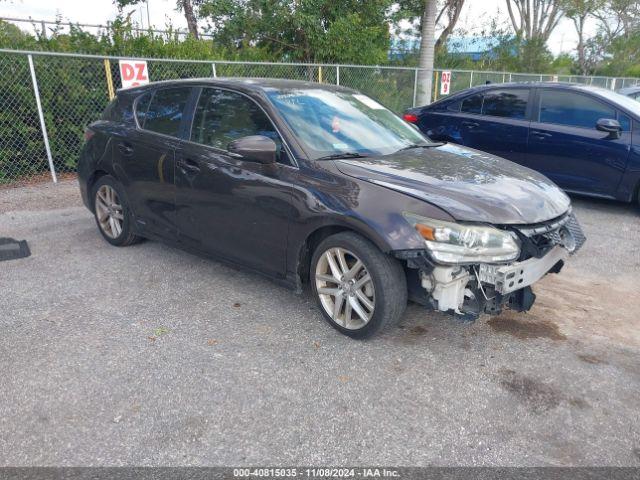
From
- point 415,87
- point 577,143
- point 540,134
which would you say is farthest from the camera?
point 415,87

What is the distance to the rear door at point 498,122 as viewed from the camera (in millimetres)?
7266

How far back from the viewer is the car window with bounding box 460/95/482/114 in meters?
7.75

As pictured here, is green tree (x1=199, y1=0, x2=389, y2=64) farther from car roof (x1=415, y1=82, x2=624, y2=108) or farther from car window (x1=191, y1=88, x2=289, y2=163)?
car window (x1=191, y1=88, x2=289, y2=163)

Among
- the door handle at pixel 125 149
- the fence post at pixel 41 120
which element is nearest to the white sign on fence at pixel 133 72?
the fence post at pixel 41 120

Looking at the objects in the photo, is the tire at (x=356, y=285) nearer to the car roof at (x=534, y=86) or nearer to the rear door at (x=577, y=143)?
the rear door at (x=577, y=143)

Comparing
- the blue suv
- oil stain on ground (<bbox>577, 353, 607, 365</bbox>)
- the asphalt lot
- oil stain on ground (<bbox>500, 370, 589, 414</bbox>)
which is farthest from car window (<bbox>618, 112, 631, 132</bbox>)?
oil stain on ground (<bbox>500, 370, 589, 414</bbox>)

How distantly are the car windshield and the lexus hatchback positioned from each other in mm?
14

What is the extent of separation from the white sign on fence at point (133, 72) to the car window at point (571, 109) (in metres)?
6.12

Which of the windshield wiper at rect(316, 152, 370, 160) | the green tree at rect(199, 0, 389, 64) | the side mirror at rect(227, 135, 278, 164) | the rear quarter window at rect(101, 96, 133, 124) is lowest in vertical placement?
the windshield wiper at rect(316, 152, 370, 160)

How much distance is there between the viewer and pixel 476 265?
3023 millimetres

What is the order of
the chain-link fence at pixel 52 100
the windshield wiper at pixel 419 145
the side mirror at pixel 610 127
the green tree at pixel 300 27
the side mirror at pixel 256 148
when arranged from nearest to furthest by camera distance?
the side mirror at pixel 256 148, the windshield wiper at pixel 419 145, the side mirror at pixel 610 127, the chain-link fence at pixel 52 100, the green tree at pixel 300 27

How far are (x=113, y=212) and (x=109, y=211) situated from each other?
69 mm

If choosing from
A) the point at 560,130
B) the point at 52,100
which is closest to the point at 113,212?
the point at 52,100

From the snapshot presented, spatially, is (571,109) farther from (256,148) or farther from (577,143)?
(256,148)
